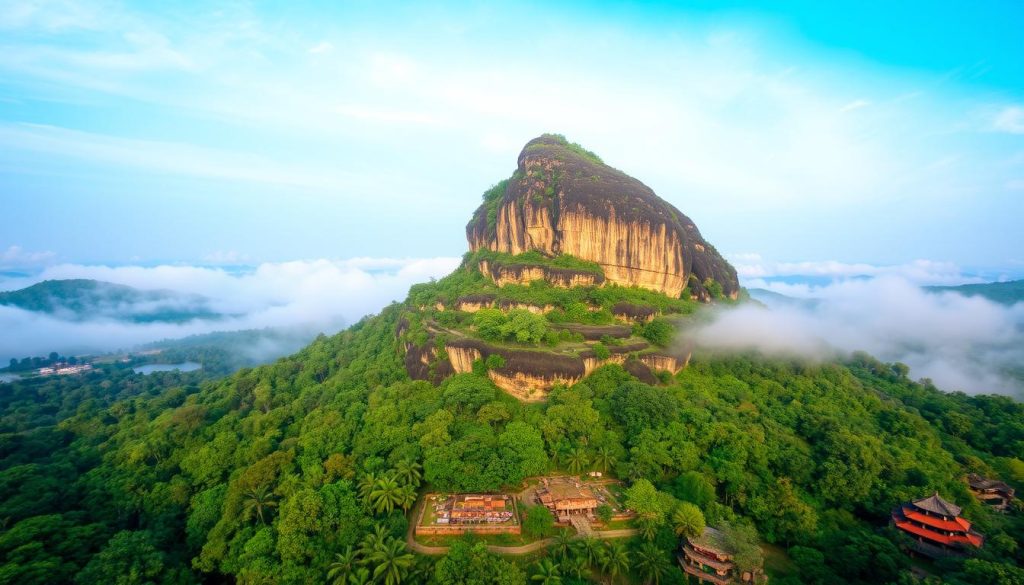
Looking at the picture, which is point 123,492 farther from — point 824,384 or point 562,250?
point 824,384

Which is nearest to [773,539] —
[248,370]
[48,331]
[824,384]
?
[824,384]

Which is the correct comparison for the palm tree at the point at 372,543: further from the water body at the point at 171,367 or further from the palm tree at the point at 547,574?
the water body at the point at 171,367

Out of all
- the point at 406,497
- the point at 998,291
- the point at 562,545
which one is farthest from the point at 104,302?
the point at 998,291

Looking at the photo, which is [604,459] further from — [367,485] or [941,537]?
[941,537]

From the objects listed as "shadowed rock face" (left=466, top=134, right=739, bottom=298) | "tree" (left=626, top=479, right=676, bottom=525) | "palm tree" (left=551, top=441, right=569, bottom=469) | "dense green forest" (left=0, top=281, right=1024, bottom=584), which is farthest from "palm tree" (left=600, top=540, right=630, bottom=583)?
"shadowed rock face" (left=466, top=134, right=739, bottom=298)

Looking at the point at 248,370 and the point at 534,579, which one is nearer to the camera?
the point at 534,579
